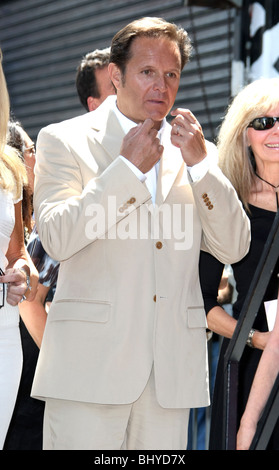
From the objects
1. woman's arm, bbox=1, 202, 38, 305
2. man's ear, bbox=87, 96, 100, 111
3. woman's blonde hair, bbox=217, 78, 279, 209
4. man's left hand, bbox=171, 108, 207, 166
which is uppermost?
man's left hand, bbox=171, 108, 207, 166

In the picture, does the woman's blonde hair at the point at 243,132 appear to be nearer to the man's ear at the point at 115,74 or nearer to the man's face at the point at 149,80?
the man's face at the point at 149,80

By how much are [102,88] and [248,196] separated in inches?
63.9

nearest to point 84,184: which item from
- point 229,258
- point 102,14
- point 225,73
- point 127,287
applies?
point 127,287

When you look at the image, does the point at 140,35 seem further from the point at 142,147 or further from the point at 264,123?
the point at 264,123

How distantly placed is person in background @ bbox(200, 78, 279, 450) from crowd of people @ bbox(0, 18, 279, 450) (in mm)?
15

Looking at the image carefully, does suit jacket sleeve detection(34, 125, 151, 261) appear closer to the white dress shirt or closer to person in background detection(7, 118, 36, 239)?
the white dress shirt

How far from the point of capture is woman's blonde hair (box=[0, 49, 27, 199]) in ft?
9.71

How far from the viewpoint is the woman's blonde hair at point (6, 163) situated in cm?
296

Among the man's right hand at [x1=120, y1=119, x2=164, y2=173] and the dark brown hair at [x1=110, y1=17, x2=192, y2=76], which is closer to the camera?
the man's right hand at [x1=120, y1=119, x2=164, y2=173]

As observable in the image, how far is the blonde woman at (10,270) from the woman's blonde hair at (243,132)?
91 centimetres

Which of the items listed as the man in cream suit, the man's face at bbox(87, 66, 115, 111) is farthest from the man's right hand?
the man's face at bbox(87, 66, 115, 111)
